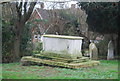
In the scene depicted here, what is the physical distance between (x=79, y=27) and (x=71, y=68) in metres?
9.53

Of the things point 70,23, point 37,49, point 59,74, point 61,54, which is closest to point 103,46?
point 70,23

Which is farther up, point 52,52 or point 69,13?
point 69,13

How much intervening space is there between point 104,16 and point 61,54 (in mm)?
4443

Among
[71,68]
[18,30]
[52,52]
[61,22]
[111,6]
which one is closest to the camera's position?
[71,68]

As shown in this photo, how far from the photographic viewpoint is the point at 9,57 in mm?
12852

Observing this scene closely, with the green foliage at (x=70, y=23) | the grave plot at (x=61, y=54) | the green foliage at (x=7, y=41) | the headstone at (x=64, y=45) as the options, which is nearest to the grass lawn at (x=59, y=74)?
the grave plot at (x=61, y=54)

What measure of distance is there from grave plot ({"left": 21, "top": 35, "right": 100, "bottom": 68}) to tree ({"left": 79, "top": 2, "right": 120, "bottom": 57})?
3.33 metres

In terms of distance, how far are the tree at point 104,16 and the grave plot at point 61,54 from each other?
3330mm

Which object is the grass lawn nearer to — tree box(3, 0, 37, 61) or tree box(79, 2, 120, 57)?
tree box(79, 2, 120, 57)

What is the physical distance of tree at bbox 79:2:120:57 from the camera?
11.8 meters

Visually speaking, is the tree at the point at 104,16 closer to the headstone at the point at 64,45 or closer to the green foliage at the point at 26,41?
the headstone at the point at 64,45

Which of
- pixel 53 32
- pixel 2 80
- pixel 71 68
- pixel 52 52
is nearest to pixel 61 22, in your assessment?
pixel 53 32

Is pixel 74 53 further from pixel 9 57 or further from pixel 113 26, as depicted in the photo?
pixel 9 57

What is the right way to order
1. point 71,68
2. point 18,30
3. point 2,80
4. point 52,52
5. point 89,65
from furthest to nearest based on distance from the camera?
point 18,30
point 52,52
point 89,65
point 71,68
point 2,80
